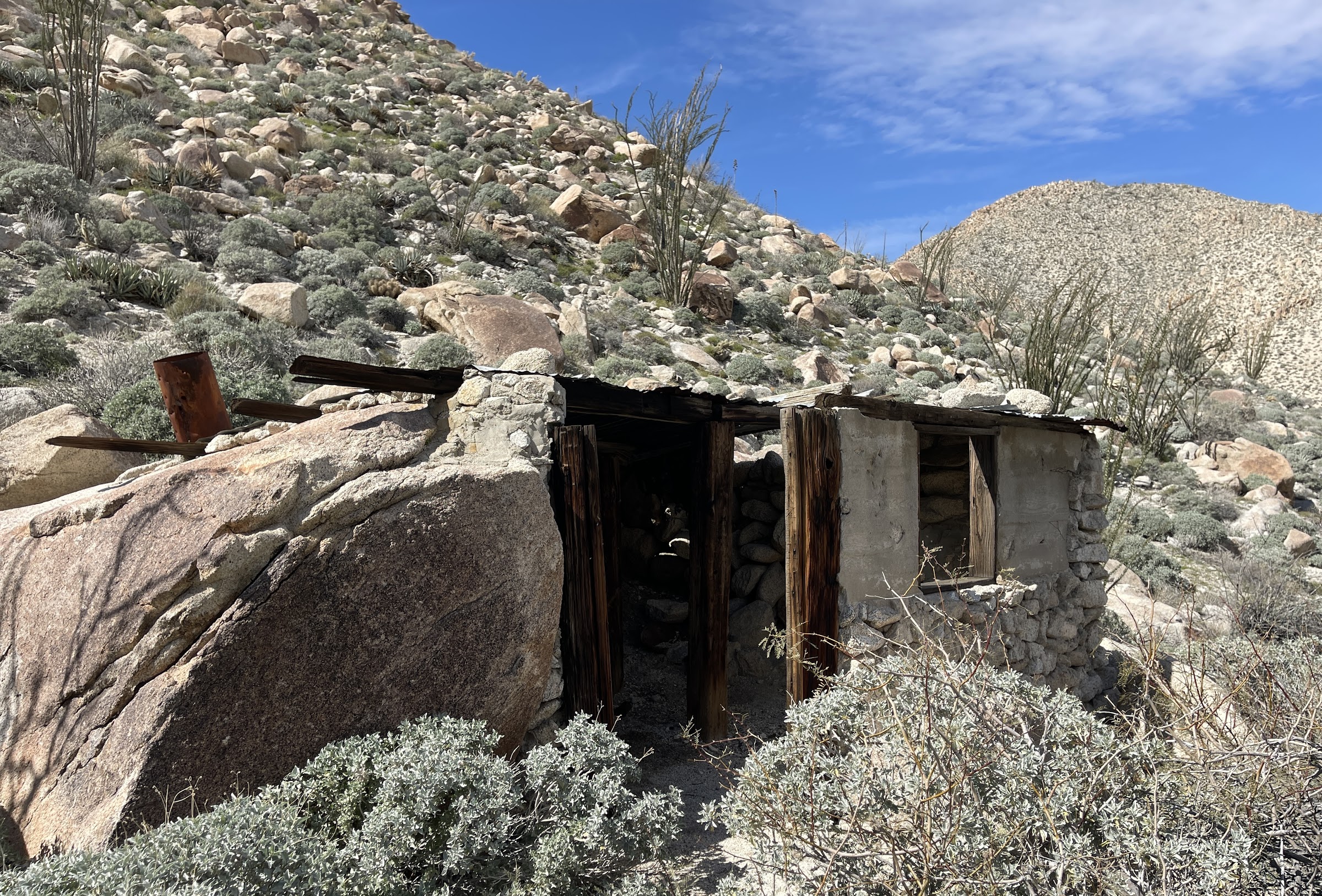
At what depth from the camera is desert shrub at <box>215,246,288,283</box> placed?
11227 mm

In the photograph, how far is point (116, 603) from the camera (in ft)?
11.1

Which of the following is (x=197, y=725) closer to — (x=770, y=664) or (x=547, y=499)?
(x=547, y=499)

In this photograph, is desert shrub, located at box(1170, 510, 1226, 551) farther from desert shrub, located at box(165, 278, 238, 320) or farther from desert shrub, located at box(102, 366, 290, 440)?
desert shrub, located at box(165, 278, 238, 320)

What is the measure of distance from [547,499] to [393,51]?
1030 inches

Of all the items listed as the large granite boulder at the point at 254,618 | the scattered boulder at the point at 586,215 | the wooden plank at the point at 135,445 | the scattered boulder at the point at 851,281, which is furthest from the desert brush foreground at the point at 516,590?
the scattered boulder at the point at 851,281

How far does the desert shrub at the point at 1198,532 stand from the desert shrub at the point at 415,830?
468 inches

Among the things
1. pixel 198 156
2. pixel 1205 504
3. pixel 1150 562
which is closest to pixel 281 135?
pixel 198 156

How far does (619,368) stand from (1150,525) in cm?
911

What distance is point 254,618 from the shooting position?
334 cm

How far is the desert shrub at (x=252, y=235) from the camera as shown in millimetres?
11969

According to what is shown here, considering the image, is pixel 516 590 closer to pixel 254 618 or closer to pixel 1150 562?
pixel 254 618

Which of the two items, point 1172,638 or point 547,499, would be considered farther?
point 1172,638

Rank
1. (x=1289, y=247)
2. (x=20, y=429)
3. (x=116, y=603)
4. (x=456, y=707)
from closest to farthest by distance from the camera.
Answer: (x=116, y=603), (x=456, y=707), (x=20, y=429), (x=1289, y=247)

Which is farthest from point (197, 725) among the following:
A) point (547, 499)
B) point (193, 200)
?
point (193, 200)
